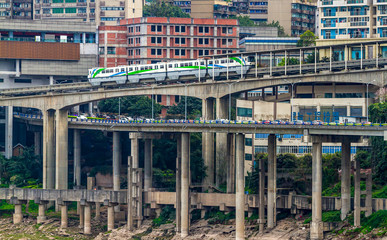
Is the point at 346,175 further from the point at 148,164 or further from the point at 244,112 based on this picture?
the point at 148,164

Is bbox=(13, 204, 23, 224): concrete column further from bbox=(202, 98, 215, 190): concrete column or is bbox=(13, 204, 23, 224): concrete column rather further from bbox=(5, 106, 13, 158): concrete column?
bbox=(5, 106, 13, 158): concrete column

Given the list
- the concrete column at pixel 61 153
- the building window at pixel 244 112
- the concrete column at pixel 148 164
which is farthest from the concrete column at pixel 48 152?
the building window at pixel 244 112

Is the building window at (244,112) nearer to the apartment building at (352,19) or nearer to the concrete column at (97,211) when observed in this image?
the concrete column at (97,211)

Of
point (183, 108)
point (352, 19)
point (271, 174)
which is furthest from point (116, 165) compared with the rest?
point (352, 19)

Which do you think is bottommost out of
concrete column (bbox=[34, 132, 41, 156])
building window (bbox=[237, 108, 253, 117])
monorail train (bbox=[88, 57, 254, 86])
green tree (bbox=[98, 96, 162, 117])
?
concrete column (bbox=[34, 132, 41, 156])

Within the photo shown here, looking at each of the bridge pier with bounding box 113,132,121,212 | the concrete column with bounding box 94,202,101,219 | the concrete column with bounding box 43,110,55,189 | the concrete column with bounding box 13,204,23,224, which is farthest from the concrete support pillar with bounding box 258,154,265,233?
the concrete column with bounding box 43,110,55,189

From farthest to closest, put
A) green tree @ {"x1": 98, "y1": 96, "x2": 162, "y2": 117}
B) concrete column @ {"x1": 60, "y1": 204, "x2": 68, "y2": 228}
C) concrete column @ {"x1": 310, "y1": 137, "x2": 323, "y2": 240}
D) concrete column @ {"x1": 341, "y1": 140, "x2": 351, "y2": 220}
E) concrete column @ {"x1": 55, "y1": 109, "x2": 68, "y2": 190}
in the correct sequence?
1. green tree @ {"x1": 98, "y1": 96, "x2": 162, "y2": 117}
2. concrete column @ {"x1": 55, "y1": 109, "x2": 68, "y2": 190}
3. concrete column @ {"x1": 60, "y1": 204, "x2": 68, "y2": 228}
4. concrete column @ {"x1": 341, "y1": 140, "x2": 351, "y2": 220}
5. concrete column @ {"x1": 310, "y1": 137, "x2": 323, "y2": 240}

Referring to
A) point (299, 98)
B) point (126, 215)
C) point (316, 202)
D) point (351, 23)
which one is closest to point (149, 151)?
point (126, 215)
